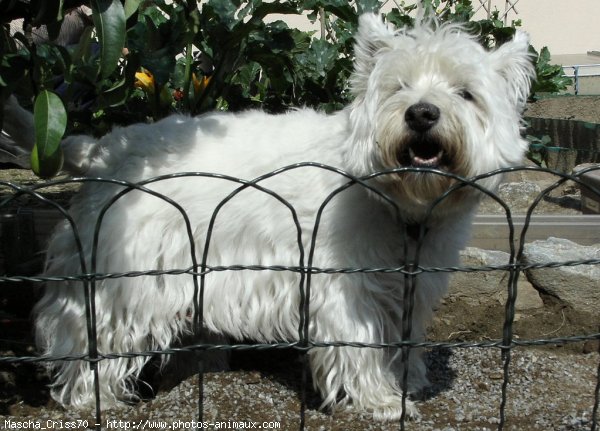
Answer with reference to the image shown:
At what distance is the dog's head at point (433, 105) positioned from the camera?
116 inches

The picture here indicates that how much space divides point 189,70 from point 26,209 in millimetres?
1235

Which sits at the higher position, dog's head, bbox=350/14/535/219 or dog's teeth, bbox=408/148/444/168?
dog's head, bbox=350/14/535/219

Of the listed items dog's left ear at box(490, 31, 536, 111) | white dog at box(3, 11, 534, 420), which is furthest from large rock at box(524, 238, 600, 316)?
dog's left ear at box(490, 31, 536, 111)

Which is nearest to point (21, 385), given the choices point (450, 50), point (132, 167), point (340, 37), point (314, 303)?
point (132, 167)

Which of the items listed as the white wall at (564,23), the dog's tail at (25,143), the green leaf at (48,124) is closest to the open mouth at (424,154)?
the green leaf at (48,124)

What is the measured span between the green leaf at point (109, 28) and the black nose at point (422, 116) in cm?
107

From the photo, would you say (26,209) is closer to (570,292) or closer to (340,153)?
(340,153)

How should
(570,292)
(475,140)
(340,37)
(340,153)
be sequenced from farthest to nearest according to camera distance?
(340,37), (570,292), (340,153), (475,140)

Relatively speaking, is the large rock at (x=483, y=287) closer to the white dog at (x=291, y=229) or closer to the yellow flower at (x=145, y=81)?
the white dog at (x=291, y=229)

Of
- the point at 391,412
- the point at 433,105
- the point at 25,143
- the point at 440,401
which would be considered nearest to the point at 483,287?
the point at 440,401

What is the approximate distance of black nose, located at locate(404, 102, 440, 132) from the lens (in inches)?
114

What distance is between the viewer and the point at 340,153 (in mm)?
3338

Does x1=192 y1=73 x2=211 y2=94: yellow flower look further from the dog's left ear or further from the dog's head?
the dog's left ear

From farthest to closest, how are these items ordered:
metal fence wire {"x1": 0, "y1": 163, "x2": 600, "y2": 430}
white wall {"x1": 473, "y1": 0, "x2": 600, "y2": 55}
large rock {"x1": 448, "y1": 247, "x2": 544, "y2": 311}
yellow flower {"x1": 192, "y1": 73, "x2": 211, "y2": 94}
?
white wall {"x1": 473, "y1": 0, "x2": 600, "y2": 55}, yellow flower {"x1": 192, "y1": 73, "x2": 211, "y2": 94}, large rock {"x1": 448, "y1": 247, "x2": 544, "y2": 311}, metal fence wire {"x1": 0, "y1": 163, "x2": 600, "y2": 430}
